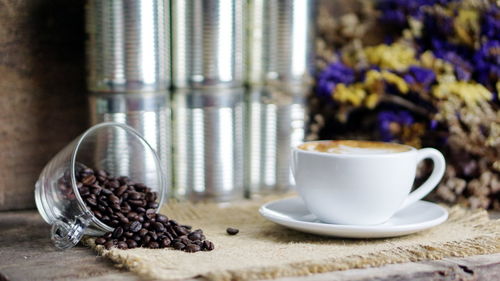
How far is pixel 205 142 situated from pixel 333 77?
0.35m

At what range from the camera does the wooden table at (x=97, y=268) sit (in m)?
0.90

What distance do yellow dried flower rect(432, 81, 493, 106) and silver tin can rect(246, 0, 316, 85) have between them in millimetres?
281

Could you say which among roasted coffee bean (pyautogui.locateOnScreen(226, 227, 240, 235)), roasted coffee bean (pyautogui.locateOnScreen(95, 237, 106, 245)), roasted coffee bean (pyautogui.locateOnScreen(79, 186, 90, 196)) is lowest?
roasted coffee bean (pyautogui.locateOnScreen(226, 227, 240, 235))

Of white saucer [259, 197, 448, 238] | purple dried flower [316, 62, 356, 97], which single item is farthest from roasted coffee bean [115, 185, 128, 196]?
purple dried flower [316, 62, 356, 97]

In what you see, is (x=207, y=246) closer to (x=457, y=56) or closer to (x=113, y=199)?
(x=113, y=199)

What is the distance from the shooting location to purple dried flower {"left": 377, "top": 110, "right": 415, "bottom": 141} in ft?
4.68

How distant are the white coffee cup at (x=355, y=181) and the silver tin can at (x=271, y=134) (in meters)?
0.33

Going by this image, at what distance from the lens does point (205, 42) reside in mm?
1323

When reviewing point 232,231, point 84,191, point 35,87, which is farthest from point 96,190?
point 35,87

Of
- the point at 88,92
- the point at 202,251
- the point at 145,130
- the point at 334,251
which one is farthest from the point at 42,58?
the point at 334,251

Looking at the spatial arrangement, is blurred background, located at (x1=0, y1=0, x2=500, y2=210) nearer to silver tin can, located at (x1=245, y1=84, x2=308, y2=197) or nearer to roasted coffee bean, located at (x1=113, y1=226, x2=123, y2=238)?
silver tin can, located at (x1=245, y1=84, x2=308, y2=197)

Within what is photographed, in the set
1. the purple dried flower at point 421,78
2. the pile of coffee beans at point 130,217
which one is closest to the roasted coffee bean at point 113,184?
the pile of coffee beans at point 130,217

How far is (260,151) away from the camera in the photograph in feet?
4.74

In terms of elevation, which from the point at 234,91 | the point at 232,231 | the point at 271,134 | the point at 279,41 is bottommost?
the point at 232,231
